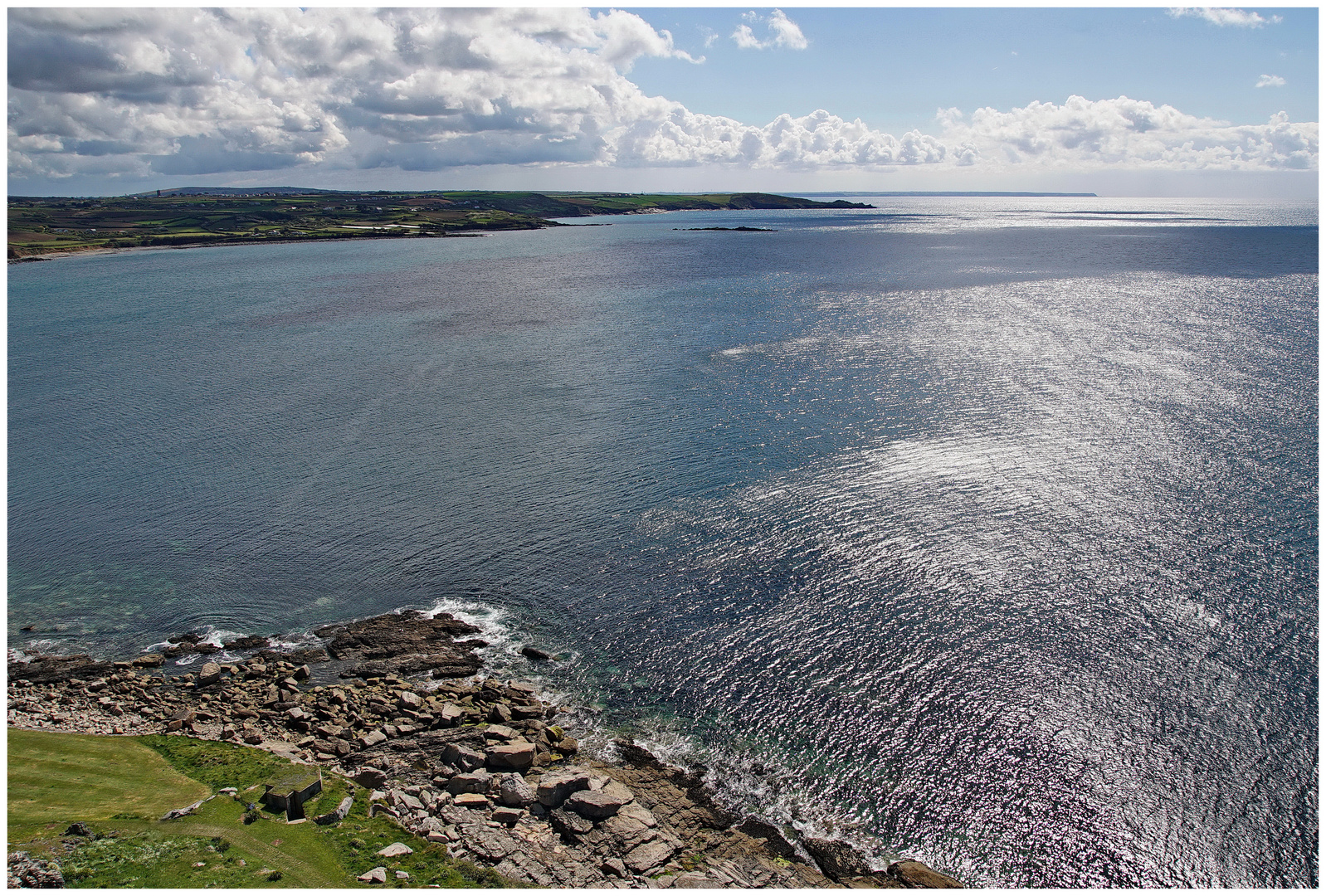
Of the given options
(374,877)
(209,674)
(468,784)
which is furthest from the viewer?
(209,674)

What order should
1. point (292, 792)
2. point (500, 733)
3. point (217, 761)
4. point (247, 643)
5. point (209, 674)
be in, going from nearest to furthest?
1. point (292, 792)
2. point (217, 761)
3. point (500, 733)
4. point (209, 674)
5. point (247, 643)

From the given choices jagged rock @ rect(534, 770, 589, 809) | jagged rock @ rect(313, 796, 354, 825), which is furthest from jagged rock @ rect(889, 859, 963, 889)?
jagged rock @ rect(313, 796, 354, 825)

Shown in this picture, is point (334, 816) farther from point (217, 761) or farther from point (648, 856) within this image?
point (648, 856)

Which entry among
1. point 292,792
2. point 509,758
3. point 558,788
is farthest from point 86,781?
point 558,788

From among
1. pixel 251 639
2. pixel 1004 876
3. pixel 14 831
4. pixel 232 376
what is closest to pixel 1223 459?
A: pixel 1004 876

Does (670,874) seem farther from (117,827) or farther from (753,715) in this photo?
(117,827)

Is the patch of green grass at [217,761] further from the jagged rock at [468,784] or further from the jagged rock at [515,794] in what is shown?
the jagged rock at [515,794]
